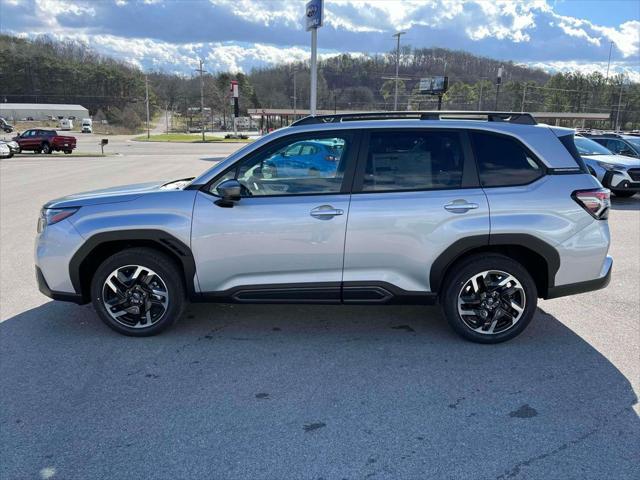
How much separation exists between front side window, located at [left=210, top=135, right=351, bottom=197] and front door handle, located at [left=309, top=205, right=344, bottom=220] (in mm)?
200

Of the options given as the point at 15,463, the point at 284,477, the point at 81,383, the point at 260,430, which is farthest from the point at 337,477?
the point at 81,383

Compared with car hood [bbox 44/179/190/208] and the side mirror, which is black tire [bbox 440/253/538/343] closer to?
the side mirror

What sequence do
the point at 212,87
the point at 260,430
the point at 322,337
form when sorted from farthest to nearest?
the point at 212,87, the point at 322,337, the point at 260,430

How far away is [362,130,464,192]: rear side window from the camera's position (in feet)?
13.0

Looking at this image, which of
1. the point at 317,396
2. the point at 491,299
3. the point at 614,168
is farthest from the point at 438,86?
the point at 317,396

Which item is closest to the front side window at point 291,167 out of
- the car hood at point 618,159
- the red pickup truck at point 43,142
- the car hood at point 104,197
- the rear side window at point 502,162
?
the car hood at point 104,197

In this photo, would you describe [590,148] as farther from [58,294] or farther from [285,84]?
[285,84]

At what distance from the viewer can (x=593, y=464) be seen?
266 cm

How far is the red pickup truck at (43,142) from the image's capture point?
32781 millimetres

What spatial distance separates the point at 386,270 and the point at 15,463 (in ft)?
8.77

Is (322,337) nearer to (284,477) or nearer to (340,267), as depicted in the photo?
(340,267)

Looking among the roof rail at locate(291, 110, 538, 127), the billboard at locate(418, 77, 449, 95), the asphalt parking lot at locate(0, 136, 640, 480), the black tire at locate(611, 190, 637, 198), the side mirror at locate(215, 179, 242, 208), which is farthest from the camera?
the billboard at locate(418, 77, 449, 95)

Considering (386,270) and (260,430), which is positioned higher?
(386,270)

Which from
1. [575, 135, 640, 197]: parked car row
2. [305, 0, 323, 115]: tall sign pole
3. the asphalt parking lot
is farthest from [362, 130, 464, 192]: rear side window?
[305, 0, 323, 115]: tall sign pole
